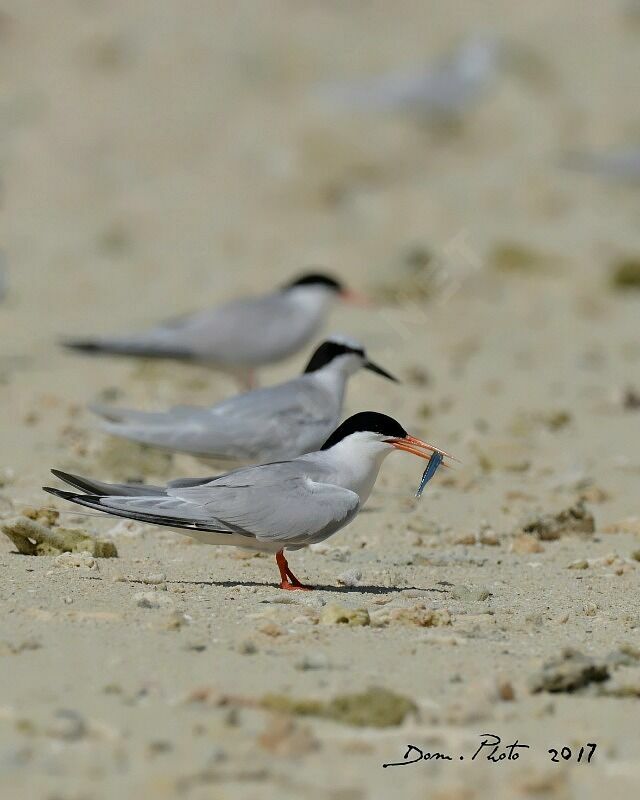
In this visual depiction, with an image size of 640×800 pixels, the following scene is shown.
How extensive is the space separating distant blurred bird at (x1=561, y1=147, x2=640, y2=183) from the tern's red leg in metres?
10.4

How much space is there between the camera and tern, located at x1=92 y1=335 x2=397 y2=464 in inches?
226

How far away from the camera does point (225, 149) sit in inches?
593

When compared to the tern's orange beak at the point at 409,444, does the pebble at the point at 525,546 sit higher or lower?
lower

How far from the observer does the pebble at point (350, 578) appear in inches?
176

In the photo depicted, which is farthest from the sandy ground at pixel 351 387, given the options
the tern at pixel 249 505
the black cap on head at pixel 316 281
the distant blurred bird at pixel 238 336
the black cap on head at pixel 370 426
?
the black cap on head at pixel 316 281

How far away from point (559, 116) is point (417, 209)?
122 inches

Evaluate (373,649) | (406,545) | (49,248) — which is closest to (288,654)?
(373,649)

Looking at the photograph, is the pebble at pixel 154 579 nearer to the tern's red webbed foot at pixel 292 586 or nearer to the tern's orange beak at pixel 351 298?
the tern's red webbed foot at pixel 292 586

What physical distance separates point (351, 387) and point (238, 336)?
776 millimetres

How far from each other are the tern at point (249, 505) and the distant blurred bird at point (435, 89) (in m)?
10.9

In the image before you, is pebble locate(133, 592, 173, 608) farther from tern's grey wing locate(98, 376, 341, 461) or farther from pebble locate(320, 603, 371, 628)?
tern's grey wing locate(98, 376, 341, 461)

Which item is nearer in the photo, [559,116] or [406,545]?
[406,545]

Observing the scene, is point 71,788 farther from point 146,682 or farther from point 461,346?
point 461,346

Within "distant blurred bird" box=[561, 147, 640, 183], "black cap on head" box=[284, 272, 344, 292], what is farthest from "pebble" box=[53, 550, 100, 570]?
"distant blurred bird" box=[561, 147, 640, 183]
